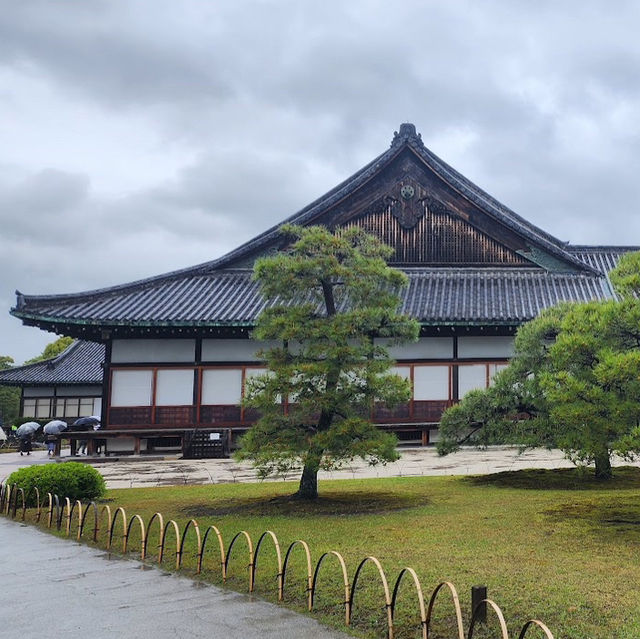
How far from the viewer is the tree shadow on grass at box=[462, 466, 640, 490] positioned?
1602 cm

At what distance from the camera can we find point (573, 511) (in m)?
12.6

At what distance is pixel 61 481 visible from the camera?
15055mm

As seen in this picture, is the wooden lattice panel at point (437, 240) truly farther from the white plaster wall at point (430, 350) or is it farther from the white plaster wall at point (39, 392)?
the white plaster wall at point (39, 392)

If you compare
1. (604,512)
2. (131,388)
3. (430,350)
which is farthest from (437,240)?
(604,512)

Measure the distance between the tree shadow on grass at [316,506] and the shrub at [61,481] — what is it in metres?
2.76

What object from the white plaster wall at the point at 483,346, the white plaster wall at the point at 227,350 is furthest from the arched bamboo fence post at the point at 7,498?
the white plaster wall at the point at 483,346

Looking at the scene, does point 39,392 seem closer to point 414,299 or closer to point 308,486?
point 414,299

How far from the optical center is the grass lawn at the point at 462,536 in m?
6.93

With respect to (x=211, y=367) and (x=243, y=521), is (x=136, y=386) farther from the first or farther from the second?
(x=243, y=521)

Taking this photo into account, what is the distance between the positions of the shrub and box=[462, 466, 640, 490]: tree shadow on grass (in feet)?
31.2

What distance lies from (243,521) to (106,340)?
18216mm

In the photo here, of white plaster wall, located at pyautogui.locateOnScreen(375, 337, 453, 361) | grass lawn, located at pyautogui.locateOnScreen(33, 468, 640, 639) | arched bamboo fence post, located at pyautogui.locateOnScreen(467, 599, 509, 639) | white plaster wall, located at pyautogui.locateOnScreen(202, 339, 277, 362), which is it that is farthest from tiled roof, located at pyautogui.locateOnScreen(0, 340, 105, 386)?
arched bamboo fence post, located at pyautogui.locateOnScreen(467, 599, 509, 639)

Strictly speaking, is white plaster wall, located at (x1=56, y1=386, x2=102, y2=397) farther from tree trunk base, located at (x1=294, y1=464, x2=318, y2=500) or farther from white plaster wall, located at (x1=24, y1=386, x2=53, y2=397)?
tree trunk base, located at (x1=294, y1=464, x2=318, y2=500)

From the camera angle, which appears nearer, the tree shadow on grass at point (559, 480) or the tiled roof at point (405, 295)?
the tree shadow on grass at point (559, 480)
